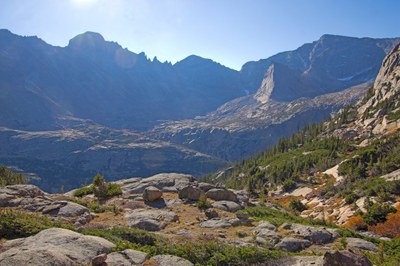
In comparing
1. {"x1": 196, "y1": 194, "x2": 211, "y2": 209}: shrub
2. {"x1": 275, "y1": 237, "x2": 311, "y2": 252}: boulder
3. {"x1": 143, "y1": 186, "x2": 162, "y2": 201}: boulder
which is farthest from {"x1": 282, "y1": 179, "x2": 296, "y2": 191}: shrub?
{"x1": 275, "y1": 237, "x2": 311, "y2": 252}: boulder

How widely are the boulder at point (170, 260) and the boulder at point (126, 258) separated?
0.58 metres

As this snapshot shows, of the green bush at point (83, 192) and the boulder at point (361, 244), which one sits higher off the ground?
the green bush at point (83, 192)

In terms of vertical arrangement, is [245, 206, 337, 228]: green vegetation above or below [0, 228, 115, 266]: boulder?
below

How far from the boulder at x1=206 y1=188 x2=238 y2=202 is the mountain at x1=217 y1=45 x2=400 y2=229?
12.1m

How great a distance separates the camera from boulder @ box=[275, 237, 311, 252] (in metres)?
21.2

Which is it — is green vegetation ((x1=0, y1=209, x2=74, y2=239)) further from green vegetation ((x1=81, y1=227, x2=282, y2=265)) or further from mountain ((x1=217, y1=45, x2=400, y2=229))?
mountain ((x1=217, y1=45, x2=400, y2=229))

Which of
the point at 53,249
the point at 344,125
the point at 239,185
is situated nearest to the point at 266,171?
the point at 239,185

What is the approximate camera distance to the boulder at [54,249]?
13367 millimetres

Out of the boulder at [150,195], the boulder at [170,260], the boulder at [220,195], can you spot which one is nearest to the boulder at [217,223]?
the boulder at [150,195]

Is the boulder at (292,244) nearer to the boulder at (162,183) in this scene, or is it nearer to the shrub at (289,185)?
the boulder at (162,183)

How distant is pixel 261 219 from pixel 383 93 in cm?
12611

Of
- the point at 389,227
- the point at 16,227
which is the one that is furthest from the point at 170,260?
the point at 389,227

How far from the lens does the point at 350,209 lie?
4609 cm

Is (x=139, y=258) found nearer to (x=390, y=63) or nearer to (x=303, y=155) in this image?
(x=303, y=155)
